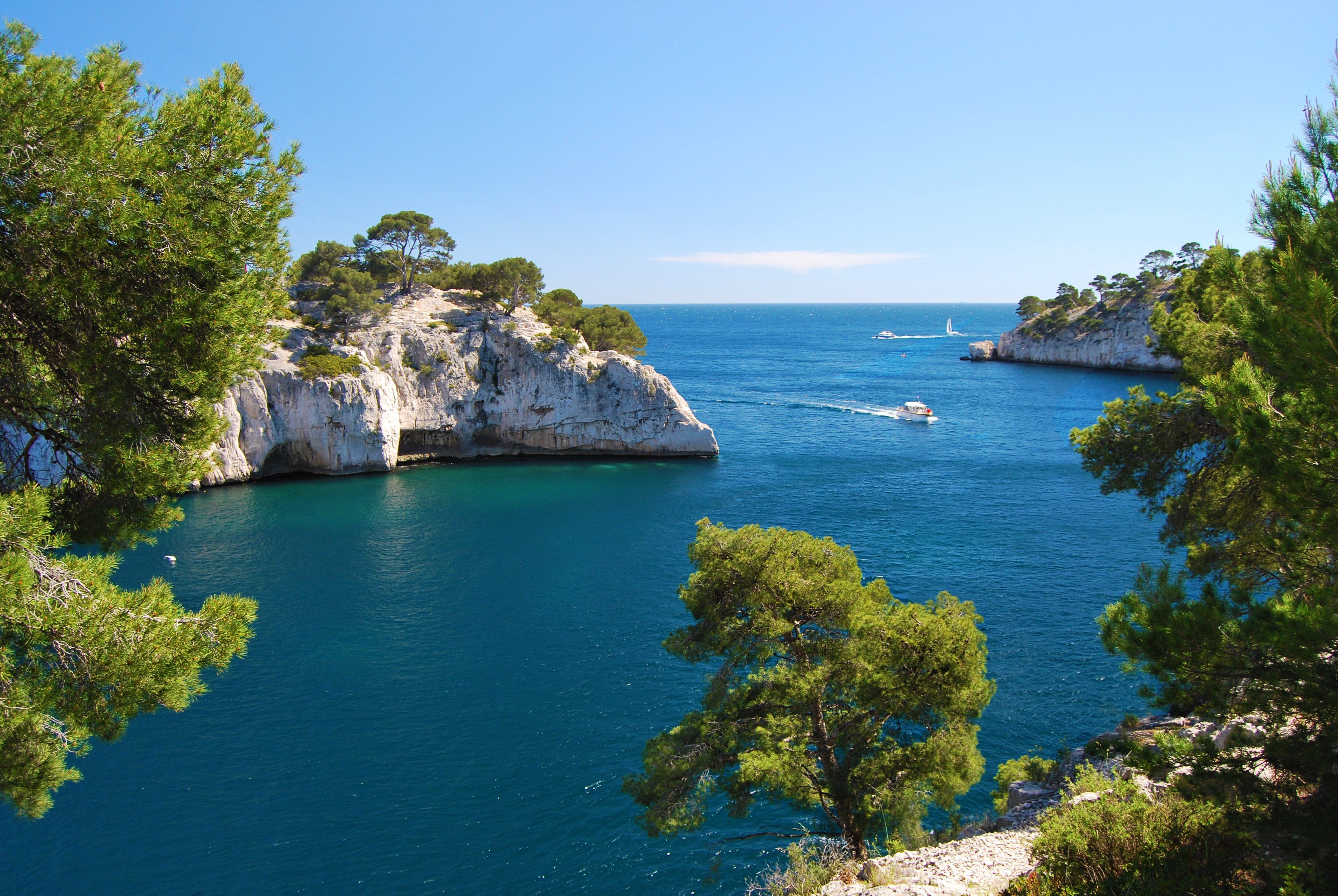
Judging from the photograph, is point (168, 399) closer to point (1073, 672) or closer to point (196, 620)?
point (196, 620)

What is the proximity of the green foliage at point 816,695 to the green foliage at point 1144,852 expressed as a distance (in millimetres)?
3313

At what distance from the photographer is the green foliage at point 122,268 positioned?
7.39 metres

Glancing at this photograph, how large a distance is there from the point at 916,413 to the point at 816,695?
194ft

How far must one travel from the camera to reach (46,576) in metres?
7.35

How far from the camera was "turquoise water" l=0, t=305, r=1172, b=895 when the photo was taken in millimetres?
15711

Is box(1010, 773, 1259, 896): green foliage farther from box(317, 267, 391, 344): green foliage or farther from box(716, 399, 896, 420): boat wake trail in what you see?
box(716, 399, 896, 420): boat wake trail

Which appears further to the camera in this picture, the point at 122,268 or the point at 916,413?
the point at 916,413

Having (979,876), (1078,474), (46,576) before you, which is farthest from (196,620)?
(1078,474)

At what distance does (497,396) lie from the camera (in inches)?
2130

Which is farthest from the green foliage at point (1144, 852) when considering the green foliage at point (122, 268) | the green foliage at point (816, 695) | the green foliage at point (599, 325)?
the green foliage at point (599, 325)

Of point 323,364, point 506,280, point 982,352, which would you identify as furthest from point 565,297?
point 982,352

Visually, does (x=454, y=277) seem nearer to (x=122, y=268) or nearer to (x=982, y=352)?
(x=122, y=268)

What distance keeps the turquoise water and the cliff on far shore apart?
50491mm

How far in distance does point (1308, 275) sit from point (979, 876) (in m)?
8.30
